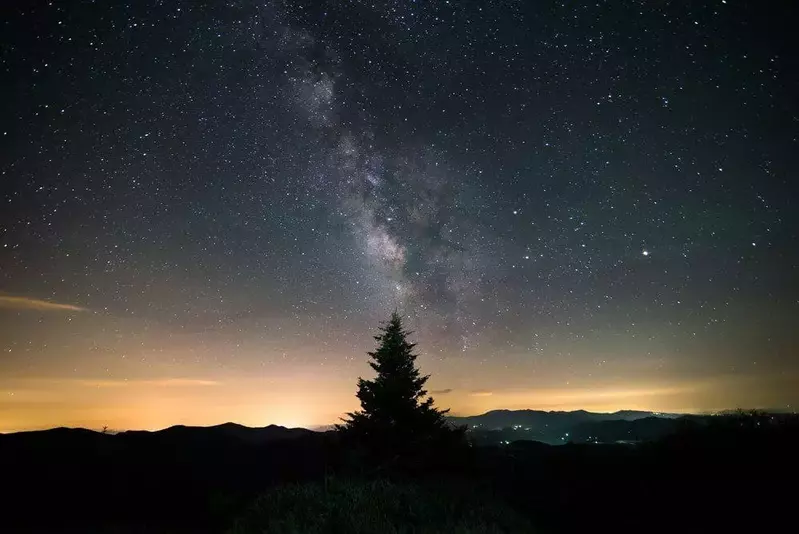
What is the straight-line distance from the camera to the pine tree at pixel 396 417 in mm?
19484

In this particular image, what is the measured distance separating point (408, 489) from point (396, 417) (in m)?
10.00

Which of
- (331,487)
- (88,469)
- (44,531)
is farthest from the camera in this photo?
(88,469)

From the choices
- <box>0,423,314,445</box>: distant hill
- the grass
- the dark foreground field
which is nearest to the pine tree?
the dark foreground field

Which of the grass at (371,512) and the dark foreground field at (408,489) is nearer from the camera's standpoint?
the grass at (371,512)

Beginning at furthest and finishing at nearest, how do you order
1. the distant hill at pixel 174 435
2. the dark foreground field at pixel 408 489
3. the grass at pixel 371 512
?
the distant hill at pixel 174 435, the dark foreground field at pixel 408 489, the grass at pixel 371 512

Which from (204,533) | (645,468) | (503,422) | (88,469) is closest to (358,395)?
(204,533)

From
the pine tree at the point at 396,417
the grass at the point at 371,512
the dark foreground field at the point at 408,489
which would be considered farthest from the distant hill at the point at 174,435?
the grass at the point at 371,512

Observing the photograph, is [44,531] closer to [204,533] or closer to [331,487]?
[204,533]

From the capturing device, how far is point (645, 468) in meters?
23.4

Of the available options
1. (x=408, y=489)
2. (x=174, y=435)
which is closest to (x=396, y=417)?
(x=408, y=489)

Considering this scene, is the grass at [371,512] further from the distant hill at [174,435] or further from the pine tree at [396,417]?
the distant hill at [174,435]

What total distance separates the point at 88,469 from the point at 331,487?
29.9m

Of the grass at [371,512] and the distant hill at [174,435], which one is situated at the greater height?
the distant hill at [174,435]

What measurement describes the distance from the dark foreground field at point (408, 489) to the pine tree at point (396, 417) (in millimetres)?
1066
